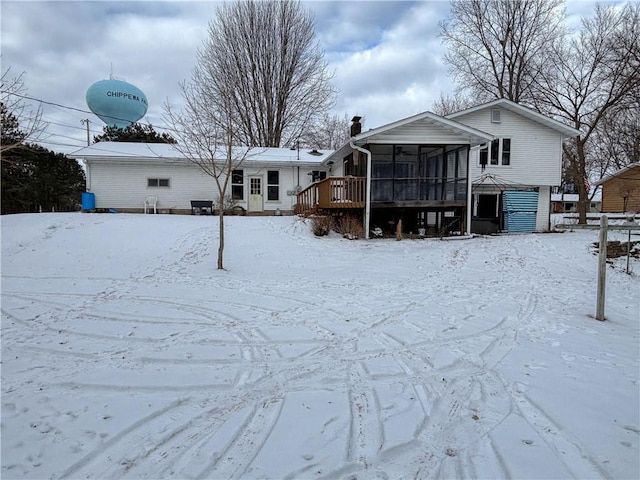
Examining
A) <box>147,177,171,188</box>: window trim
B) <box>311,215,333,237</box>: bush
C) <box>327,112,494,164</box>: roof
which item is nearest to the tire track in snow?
<box>311,215,333,237</box>: bush

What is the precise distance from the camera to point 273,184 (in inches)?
760

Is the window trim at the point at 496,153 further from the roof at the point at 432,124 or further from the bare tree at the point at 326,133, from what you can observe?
the bare tree at the point at 326,133

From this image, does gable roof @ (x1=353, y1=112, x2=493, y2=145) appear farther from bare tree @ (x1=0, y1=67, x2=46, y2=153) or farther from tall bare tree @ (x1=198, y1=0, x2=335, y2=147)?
tall bare tree @ (x1=198, y1=0, x2=335, y2=147)

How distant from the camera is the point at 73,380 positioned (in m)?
3.39

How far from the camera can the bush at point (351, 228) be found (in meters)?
13.6

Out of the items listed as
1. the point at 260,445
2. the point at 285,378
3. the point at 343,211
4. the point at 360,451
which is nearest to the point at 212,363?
the point at 285,378

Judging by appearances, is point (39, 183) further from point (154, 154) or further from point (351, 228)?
point (351, 228)

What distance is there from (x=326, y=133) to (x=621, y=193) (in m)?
22.9

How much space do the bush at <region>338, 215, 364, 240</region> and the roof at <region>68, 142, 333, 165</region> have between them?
5222 millimetres

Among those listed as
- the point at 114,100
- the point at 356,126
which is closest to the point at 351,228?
the point at 356,126

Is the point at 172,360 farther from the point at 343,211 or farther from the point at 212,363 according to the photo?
the point at 343,211

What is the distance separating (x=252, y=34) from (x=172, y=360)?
97.2ft

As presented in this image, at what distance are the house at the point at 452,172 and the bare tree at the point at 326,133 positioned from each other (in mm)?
10077

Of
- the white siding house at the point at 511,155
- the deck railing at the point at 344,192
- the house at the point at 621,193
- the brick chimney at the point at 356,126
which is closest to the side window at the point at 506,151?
the white siding house at the point at 511,155
